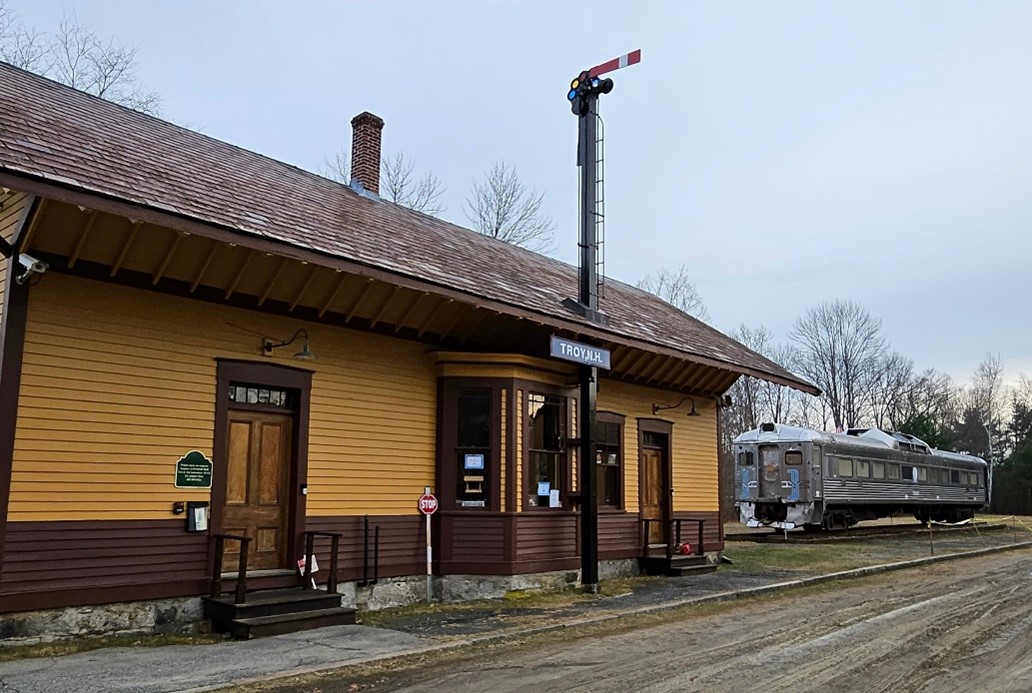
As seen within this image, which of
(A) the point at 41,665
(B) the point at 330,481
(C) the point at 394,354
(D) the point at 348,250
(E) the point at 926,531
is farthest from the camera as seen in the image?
(E) the point at 926,531

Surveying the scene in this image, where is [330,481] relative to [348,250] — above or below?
below

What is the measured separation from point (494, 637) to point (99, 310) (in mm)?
5154

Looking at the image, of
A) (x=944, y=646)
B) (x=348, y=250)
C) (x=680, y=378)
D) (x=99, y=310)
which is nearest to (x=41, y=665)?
(x=99, y=310)

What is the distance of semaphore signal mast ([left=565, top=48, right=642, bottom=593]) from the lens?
12.6 metres

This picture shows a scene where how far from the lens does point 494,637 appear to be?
29.1 ft

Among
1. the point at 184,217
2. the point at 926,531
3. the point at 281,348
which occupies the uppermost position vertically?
the point at 184,217

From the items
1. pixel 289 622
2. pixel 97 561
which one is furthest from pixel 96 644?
pixel 289 622

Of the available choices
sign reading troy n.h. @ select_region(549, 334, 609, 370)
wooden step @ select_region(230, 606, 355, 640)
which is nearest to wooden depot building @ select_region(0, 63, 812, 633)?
sign reading troy n.h. @ select_region(549, 334, 609, 370)

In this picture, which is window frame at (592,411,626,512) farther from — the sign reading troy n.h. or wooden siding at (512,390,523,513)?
wooden siding at (512,390,523,513)

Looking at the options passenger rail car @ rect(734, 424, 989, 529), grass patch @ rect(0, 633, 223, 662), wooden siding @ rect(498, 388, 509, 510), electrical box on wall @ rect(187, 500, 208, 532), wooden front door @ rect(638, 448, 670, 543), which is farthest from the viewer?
passenger rail car @ rect(734, 424, 989, 529)

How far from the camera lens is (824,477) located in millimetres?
24719

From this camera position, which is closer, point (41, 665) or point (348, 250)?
point (41, 665)

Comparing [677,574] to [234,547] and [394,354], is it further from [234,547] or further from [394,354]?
[234,547]

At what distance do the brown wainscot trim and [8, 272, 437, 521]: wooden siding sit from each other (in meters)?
0.09
